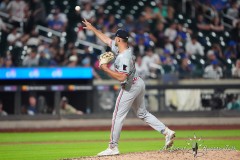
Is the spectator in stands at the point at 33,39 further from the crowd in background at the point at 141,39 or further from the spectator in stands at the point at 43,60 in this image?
the spectator in stands at the point at 43,60

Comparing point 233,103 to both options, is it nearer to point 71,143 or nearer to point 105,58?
point 71,143

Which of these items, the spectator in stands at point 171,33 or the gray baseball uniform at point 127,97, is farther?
the spectator in stands at point 171,33

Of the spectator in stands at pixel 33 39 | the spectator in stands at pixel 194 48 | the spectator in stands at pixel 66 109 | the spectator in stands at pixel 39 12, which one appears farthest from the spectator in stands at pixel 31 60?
the spectator in stands at pixel 194 48

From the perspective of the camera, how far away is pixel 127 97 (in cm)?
984

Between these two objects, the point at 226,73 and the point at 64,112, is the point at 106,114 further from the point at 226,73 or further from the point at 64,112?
the point at 226,73

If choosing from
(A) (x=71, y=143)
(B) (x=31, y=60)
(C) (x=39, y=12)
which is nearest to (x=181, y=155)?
(A) (x=71, y=143)

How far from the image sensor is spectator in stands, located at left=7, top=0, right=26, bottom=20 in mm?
20969

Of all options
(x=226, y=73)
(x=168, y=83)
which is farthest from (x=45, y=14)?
(x=226, y=73)

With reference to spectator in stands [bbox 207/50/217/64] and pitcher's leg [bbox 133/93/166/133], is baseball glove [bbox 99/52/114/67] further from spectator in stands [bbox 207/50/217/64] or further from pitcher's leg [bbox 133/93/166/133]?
spectator in stands [bbox 207/50/217/64]

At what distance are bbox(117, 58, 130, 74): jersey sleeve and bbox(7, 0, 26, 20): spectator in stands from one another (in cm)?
1198

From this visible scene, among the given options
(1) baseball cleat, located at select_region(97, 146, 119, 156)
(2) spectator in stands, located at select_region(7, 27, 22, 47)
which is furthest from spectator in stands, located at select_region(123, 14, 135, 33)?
(1) baseball cleat, located at select_region(97, 146, 119, 156)

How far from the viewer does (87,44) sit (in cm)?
2080

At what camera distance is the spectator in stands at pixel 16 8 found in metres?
21.0

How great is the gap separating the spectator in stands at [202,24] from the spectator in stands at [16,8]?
21.4ft
